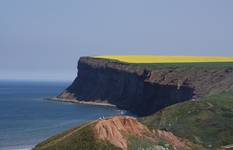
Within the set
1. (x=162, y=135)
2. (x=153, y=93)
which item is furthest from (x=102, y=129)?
(x=153, y=93)

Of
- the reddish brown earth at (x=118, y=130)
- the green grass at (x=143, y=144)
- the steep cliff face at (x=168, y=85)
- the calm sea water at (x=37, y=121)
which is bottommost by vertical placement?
the calm sea water at (x=37, y=121)

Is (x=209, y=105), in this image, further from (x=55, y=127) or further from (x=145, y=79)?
(x=145, y=79)

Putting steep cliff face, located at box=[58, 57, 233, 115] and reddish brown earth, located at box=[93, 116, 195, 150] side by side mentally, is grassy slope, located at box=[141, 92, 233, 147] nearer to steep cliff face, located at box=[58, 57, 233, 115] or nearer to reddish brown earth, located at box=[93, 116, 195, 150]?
reddish brown earth, located at box=[93, 116, 195, 150]

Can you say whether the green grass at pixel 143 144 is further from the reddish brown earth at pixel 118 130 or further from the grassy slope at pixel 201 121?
the grassy slope at pixel 201 121

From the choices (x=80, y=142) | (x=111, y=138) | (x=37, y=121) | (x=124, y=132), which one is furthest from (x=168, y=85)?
(x=80, y=142)

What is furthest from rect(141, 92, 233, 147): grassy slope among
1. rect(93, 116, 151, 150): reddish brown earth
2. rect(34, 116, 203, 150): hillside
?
rect(93, 116, 151, 150): reddish brown earth

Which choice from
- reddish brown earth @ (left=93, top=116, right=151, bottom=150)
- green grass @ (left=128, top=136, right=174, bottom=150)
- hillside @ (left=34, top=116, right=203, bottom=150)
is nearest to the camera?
hillside @ (left=34, top=116, right=203, bottom=150)

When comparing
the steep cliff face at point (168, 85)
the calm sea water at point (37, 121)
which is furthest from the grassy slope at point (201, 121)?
the steep cliff face at point (168, 85)

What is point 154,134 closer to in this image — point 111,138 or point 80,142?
point 111,138

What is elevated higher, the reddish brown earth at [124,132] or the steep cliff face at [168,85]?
the reddish brown earth at [124,132]
